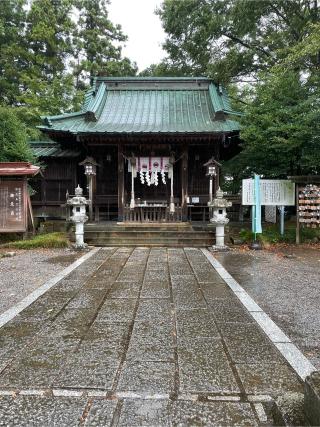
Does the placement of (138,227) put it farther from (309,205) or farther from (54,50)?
(54,50)

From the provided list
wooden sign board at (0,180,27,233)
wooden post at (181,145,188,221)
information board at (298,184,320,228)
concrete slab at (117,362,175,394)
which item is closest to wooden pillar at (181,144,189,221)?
wooden post at (181,145,188,221)

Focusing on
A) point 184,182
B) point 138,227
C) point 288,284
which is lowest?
point 288,284

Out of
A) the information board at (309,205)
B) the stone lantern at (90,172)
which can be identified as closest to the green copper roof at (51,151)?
the stone lantern at (90,172)

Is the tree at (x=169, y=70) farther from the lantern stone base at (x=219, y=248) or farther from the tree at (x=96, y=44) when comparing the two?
the lantern stone base at (x=219, y=248)

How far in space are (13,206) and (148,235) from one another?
4404 millimetres

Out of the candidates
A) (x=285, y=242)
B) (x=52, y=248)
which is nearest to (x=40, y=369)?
(x=52, y=248)

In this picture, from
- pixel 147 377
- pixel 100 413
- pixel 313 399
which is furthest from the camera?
pixel 147 377

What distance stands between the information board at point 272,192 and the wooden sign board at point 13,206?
711 centimetres

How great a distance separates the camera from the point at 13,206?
33.0ft

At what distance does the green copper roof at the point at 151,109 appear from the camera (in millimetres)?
12000

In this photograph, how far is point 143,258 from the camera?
25.9ft

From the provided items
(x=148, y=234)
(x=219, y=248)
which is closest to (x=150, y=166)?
(x=148, y=234)

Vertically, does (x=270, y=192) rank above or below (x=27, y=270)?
above

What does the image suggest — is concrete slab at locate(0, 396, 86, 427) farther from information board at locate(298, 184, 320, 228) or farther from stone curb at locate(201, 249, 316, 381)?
information board at locate(298, 184, 320, 228)
